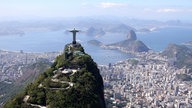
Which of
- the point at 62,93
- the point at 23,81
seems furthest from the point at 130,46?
the point at 62,93

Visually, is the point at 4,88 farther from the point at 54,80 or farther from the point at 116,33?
the point at 116,33

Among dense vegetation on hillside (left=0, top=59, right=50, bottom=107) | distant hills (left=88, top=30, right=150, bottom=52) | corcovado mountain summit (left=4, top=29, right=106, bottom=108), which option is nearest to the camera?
corcovado mountain summit (left=4, top=29, right=106, bottom=108)

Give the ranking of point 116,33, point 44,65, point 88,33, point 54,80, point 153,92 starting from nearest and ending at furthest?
point 54,80
point 153,92
point 44,65
point 88,33
point 116,33

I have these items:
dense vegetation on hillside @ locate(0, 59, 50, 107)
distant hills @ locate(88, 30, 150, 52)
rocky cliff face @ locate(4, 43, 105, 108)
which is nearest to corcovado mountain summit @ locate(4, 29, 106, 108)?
rocky cliff face @ locate(4, 43, 105, 108)

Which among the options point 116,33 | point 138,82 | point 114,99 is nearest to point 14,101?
point 114,99

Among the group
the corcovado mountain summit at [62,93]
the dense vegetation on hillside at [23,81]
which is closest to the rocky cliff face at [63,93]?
the corcovado mountain summit at [62,93]

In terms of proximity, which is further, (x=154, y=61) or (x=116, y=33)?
(x=116, y=33)

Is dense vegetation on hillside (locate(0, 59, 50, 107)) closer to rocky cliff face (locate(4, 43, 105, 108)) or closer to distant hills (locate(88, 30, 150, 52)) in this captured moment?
rocky cliff face (locate(4, 43, 105, 108))

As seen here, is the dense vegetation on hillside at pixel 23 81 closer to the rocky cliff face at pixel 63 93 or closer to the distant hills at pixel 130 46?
the rocky cliff face at pixel 63 93

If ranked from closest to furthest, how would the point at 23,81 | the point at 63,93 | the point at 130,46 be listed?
the point at 63,93
the point at 23,81
the point at 130,46

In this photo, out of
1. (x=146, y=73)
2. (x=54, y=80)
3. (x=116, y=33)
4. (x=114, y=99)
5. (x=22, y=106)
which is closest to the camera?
(x=22, y=106)

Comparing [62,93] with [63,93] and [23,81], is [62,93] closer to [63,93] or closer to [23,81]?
[63,93]
